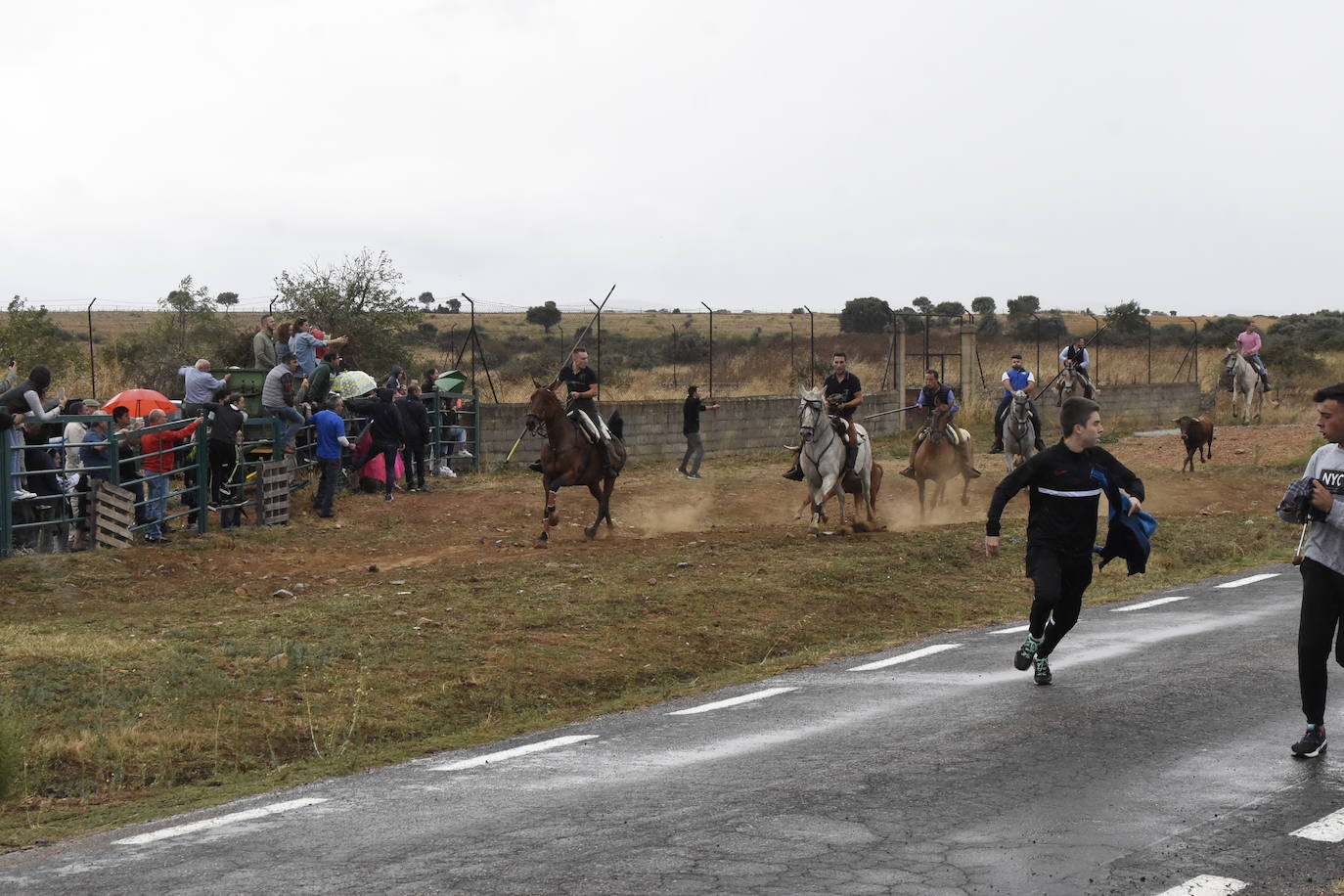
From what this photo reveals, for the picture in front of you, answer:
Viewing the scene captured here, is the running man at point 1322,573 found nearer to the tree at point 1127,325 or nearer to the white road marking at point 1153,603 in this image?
the white road marking at point 1153,603

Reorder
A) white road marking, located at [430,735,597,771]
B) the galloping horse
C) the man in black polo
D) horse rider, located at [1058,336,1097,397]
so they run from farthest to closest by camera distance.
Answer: horse rider, located at [1058,336,1097,397] → the man in black polo → the galloping horse → white road marking, located at [430,735,597,771]

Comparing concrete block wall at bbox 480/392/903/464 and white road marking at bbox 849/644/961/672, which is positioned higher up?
concrete block wall at bbox 480/392/903/464

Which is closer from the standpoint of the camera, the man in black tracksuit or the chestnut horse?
the man in black tracksuit

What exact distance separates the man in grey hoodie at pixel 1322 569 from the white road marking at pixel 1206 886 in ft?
8.00

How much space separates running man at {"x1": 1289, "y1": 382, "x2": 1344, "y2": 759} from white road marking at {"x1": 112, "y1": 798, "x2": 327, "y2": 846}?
16.8 ft

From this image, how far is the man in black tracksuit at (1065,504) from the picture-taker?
10367mm

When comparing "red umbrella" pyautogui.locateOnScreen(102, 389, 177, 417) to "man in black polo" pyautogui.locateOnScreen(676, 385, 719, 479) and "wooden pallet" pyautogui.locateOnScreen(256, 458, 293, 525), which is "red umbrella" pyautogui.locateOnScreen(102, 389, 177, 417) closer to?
"wooden pallet" pyautogui.locateOnScreen(256, 458, 293, 525)

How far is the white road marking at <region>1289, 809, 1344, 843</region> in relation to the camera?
22.2ft

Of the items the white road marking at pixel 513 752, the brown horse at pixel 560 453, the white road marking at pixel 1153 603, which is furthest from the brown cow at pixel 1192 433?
the white road marking at pixel 513 752

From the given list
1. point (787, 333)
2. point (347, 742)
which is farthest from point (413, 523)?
point (787, 333)

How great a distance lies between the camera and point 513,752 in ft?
30.1

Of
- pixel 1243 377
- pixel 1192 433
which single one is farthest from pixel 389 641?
pixel 1243 377

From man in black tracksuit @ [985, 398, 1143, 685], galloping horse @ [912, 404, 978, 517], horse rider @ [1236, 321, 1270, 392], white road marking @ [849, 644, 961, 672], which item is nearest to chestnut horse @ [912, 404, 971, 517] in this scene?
galloping horse @ [912, 404, 978, 517]

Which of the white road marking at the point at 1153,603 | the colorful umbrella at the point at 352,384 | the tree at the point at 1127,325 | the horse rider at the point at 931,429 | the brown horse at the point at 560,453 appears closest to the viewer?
the white road marking at the point at 1153,603
